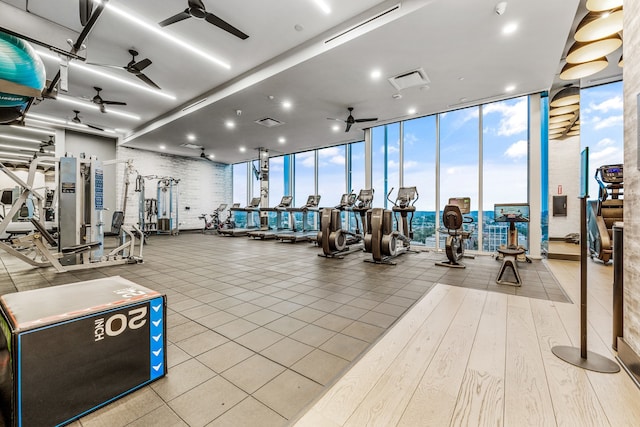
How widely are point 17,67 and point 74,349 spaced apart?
1272 mm

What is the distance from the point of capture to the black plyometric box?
117cm

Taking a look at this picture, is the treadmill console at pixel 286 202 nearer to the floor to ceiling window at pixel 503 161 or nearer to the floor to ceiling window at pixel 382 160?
the floor to ceiling window at pixel 382 160

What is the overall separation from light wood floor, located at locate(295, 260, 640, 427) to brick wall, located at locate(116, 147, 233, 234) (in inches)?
475

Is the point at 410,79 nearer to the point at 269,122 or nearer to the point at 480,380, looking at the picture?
the point at 269,122

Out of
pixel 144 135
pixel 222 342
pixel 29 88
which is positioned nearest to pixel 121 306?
pixel 222 342

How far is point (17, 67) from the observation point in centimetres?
93

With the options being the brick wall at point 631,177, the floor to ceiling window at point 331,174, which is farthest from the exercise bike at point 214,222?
the brick wall at point 631,177

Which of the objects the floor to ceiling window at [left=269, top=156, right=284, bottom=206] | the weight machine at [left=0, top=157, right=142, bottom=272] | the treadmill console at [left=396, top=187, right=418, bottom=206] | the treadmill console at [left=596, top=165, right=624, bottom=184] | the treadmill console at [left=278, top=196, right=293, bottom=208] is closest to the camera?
the weight machine at [left=0, top=157, right=142, bottom=272]

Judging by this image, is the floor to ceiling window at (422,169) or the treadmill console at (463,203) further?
the floor to ceiling window at (422,169)

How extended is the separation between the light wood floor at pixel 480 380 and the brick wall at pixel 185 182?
12075 mm

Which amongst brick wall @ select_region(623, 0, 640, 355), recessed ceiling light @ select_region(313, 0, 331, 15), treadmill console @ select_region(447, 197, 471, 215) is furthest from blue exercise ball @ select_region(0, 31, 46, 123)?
treadmill console @ select_region(447, 197, 471, 215)

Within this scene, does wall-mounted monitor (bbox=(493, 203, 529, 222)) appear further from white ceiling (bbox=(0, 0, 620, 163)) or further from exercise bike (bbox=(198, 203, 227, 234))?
exercise bike (bbox=(198, 203, 227, 234))

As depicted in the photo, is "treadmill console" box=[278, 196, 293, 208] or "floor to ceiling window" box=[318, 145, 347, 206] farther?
"floor to ceiling window" box=[318, 145, 347, 206]

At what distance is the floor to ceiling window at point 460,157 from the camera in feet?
22.0
